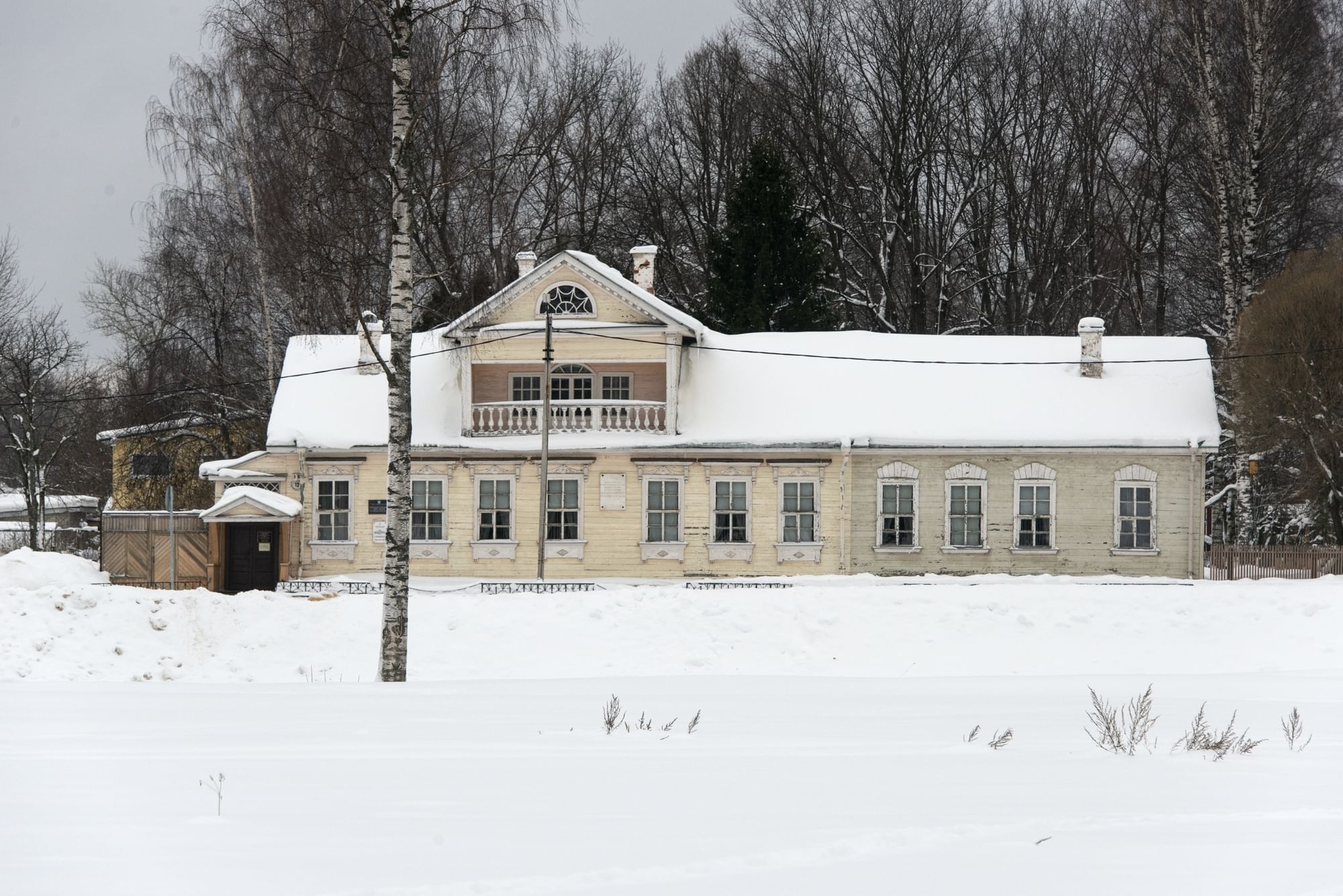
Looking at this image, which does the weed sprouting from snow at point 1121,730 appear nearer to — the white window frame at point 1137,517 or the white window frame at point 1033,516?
the white window frame at point 1033,516

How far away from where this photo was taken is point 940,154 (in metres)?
45.1

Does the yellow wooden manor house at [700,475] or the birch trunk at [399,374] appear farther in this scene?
the yellow wooden manor house at [700,475]

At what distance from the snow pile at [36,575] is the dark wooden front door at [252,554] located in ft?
10.8

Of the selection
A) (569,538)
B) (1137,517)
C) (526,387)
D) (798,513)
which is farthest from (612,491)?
(1137,517)

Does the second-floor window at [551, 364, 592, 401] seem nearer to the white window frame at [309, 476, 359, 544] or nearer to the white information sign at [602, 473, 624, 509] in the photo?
the white information sign at [602, 473, 624, 509]

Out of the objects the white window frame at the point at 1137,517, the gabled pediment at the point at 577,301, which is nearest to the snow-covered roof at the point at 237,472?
the gabled pediment at the point at 577,301

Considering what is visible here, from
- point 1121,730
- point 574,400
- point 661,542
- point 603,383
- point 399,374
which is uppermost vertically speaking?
point 603,383

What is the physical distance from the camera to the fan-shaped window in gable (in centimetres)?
2848

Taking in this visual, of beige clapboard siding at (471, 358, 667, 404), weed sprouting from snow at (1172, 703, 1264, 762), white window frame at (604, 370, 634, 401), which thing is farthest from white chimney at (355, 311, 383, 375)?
weed sprouting from snow at (1172, 703, 1264, 762)

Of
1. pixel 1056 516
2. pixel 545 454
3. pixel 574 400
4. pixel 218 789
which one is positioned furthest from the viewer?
pixel 574 400

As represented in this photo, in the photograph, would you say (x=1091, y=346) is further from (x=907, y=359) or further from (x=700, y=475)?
(x=700, y=475)

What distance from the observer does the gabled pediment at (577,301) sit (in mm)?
28125

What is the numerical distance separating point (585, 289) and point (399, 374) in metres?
14.7

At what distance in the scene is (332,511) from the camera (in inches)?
1084
